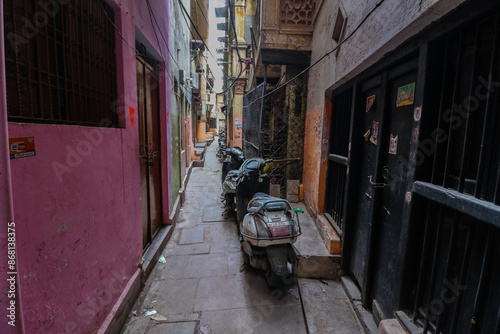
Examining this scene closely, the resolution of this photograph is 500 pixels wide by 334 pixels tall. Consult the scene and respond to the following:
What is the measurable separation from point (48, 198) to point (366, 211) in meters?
2.91

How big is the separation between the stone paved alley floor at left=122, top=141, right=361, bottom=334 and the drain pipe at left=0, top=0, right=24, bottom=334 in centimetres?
157

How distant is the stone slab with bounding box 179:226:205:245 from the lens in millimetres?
4324

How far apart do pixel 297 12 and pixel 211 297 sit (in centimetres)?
534

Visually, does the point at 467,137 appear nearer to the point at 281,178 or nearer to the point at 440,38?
the point at 440,38

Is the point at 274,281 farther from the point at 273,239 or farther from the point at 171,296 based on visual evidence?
the point at 171,296

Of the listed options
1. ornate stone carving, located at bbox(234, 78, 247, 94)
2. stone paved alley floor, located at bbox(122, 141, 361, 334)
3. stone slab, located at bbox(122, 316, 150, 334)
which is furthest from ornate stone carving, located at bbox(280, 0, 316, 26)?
ornate stone carving, located at bbox(234, 78, 247, 94)

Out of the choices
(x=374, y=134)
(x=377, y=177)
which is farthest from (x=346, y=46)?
(x=377, y=177)

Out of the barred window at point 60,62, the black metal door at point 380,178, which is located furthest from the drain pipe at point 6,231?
the black metal door at point 380,178

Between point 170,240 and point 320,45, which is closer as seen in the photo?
point 320,45

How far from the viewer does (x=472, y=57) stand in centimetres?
136

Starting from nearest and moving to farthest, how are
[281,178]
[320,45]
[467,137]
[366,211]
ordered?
[467,137], [366,211], [320,45], [281,178]

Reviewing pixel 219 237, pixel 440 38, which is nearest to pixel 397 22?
pixel 440 38

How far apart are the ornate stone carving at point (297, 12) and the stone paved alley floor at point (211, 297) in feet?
15.0

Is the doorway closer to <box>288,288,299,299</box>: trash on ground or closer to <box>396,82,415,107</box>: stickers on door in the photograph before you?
<box>396,82,415,107</box>: stickers on door
